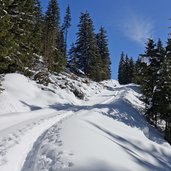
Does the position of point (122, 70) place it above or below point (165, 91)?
above

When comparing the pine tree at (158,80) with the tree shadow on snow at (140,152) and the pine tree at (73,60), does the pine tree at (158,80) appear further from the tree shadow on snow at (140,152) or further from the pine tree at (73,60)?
the pine tree at (73,60)

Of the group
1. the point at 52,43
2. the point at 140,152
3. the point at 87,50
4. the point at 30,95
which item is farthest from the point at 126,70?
the point at 140,152

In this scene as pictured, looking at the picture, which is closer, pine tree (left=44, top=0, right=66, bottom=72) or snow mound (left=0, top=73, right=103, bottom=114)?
snow mound (left=0, top=73, right=103, bottom=114)

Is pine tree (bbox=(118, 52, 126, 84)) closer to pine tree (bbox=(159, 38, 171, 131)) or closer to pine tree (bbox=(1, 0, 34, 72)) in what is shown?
pine tree (bbox=(159, 38, 171, 131))

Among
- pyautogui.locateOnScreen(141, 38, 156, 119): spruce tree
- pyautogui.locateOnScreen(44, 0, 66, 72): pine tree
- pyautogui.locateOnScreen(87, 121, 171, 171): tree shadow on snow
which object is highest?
pyautogui.locateOnScreen(44, 0, 66, 72): pine tree

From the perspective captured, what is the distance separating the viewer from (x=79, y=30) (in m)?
70.8

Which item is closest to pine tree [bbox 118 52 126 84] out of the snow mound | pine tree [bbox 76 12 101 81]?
pine tree [bbox 76 12 101 81]

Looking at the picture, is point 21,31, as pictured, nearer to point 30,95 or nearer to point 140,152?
point 30,95

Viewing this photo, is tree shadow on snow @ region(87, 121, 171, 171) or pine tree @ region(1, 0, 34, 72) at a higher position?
pine tree @ region(1, 0, 34, 72)

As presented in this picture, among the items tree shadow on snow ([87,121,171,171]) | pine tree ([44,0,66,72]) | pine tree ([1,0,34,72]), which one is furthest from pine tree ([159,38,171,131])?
pine tree ([44,0,66,72])

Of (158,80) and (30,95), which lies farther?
(158,80)

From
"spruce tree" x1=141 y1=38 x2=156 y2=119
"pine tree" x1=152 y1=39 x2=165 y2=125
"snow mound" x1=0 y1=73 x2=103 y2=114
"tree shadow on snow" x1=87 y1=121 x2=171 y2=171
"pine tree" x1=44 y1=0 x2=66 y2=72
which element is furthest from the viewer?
"pine tree" x1=44 y1=0 x2=66 y2=72

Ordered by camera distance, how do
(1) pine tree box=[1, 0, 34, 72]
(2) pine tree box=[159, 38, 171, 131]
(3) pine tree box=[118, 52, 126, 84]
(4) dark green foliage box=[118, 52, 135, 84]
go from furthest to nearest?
(3) pine tree box=[118, 52, 126, 84] < (4) dark green foliage box=[118, 52, 135, 84] < (2) pine tree box=[159, 38, 171, 131] < (1) pine tree box=[1, 0, 34, 72]

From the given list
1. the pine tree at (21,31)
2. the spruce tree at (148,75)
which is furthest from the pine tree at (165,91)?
the pine tree at (21,31)
